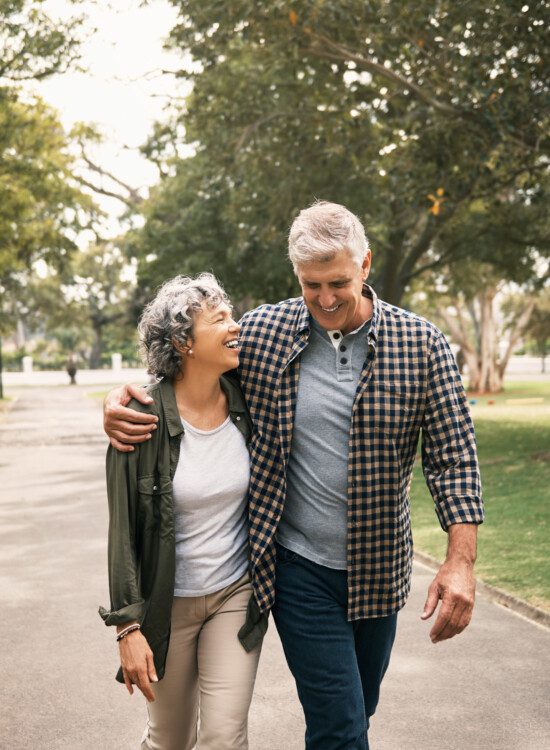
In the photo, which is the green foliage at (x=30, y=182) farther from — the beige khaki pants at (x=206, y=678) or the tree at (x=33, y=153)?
the beige khaki pants at (x=206, y=678)

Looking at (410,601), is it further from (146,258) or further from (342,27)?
(146,258)

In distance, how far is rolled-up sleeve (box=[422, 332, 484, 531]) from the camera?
303cm

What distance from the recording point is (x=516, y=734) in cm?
427

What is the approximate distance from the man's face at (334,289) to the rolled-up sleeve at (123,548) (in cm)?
76

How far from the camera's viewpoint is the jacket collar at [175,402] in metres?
3.10

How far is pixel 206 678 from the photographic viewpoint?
Answer: 10.2 ft

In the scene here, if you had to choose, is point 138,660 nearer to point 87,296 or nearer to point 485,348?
point 485,348

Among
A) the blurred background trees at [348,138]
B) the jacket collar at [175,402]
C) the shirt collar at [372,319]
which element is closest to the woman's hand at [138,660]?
the jacket collar at [175,402]

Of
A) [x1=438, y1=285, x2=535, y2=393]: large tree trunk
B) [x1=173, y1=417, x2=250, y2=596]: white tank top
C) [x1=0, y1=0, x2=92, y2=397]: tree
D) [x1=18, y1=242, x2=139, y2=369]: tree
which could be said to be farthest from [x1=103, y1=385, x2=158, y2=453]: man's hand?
[x1=18, y1=242, x2=139, y2=369]: tree

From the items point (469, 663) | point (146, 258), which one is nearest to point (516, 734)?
point (469, 663)

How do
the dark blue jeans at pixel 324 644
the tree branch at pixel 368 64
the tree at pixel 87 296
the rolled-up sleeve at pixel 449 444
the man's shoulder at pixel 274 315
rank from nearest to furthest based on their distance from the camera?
the dark blue jeans at pixel 324 644, the rolled-up sleeve at pixel 449 444, the man's shoulder at pixel 274 315, the tree branch at pixel 368 64, the tree at pixel 87 296

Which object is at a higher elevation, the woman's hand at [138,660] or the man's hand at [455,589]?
the man's hand at [455,589]

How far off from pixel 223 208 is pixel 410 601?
19.2 m

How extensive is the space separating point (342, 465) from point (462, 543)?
44 cm
